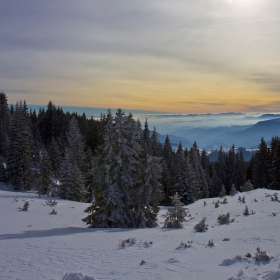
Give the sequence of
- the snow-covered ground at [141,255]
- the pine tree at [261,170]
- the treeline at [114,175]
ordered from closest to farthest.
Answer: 1. the snow-covered ground at [141,255]
2. the treeline at [114,175]
3. the pine tree at [261,170]

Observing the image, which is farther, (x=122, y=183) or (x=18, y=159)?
(x=18, y=159)

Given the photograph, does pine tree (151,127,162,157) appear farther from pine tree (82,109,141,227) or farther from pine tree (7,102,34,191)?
pine tree (82,109,141,227)

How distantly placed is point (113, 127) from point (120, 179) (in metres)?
3.51

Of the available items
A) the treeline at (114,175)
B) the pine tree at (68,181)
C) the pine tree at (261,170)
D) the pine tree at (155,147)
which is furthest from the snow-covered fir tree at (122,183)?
the pine tree at (155,147)

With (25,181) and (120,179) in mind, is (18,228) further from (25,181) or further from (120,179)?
(25,181)

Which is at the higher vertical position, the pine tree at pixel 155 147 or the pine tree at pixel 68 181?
the pine tree at pixel 155 147

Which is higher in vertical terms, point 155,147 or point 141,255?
point 155,147

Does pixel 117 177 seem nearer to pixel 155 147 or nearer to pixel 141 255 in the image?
pixel 141 255

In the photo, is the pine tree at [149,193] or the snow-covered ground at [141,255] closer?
the snow-covered ground at [141,255]

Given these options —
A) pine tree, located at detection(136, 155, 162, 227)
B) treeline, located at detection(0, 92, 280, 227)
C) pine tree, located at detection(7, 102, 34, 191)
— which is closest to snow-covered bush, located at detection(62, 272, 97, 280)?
treeline, located at detection(0, 92, 280, 227)

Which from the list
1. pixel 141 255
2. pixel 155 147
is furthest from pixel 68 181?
pixel 155 147

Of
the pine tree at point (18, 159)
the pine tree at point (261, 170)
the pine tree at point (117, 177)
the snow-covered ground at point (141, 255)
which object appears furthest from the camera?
the pine tree at point (261, 170)

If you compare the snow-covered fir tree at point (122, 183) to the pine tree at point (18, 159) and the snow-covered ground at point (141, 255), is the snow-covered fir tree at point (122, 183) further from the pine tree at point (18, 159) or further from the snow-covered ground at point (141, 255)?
the pine tree at point (18, 159)

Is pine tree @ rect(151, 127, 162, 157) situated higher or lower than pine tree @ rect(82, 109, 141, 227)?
higher
